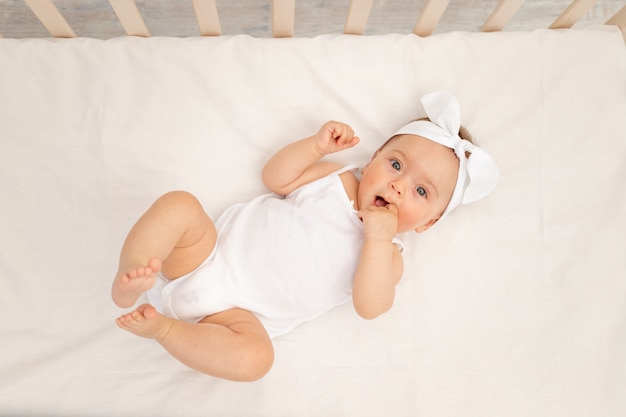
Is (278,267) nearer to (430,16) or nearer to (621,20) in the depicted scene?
(430,16)

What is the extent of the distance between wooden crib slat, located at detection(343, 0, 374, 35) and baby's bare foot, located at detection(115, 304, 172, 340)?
2.61ft

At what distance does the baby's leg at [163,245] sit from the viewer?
3.05 feet

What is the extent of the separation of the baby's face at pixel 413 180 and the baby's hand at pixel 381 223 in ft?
0.09

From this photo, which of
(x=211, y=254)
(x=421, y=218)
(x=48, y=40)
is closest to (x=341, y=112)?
(x=421, y=218)

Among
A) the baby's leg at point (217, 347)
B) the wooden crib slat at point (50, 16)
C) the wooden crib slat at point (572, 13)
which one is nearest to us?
the baby's leg at point (217, 347)

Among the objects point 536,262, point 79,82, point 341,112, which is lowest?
point 536,262

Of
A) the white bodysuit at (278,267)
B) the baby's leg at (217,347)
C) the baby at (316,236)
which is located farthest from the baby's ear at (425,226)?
the baby's leg at (217,347)

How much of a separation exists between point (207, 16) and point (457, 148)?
628 mm

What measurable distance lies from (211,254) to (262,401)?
12.3 inches

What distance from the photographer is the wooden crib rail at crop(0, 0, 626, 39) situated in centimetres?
129

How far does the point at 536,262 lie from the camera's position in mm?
1321

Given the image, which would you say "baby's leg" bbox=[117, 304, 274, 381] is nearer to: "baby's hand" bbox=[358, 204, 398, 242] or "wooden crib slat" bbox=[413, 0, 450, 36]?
"baby's hand" bbox=[358, 204, 398, 242]

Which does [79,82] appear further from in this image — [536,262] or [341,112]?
[536,262]

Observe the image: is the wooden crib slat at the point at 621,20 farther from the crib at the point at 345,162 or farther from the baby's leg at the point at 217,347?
the baby's leg at the point at 217,347
